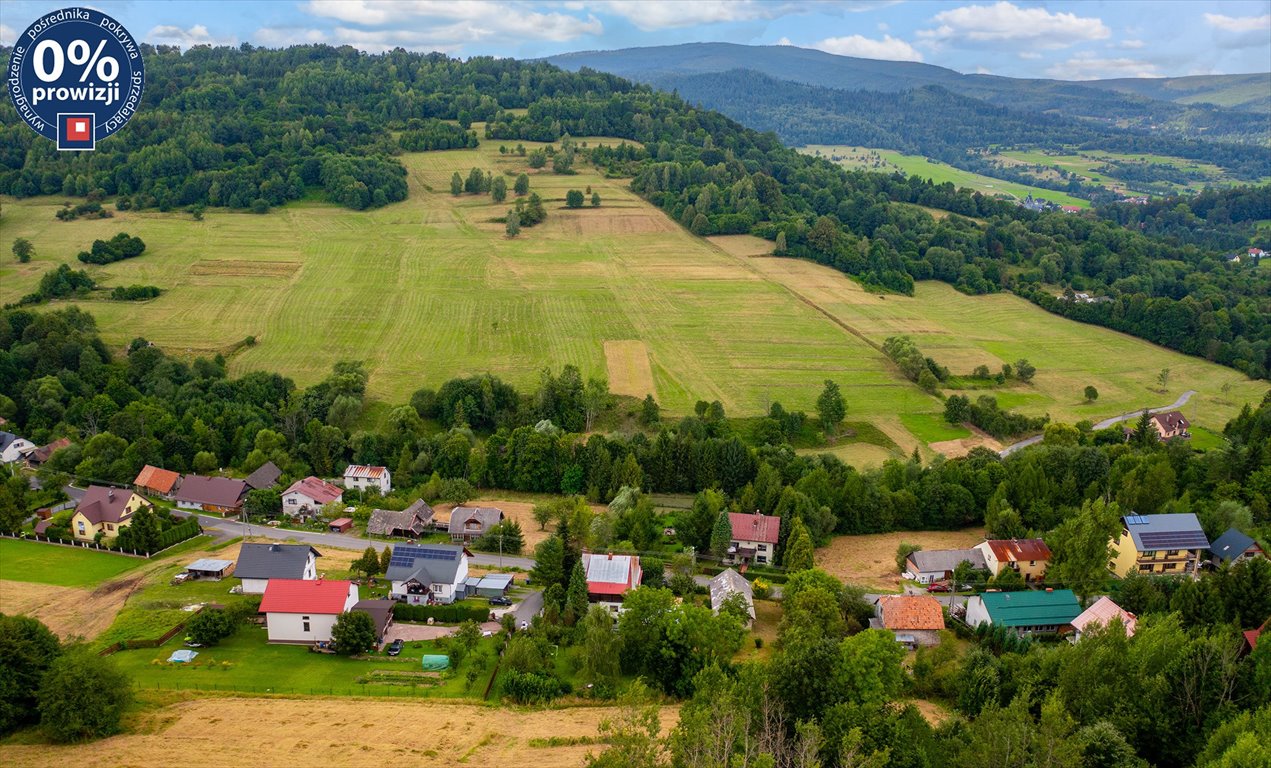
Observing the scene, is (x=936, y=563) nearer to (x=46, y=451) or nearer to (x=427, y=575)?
(x=427, y=575)

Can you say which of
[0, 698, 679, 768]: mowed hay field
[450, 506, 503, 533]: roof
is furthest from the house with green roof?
[450, 506, 503, 533]: roof

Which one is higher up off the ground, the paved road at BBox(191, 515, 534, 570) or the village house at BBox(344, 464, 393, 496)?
the village house at BBox(344, 464, 393, 496)

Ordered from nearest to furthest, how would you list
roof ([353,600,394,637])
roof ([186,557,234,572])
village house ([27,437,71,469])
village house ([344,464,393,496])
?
roof ([353,600,394,637]) < roof ([186,557,234,572]) < village house ([344,464,393,496]) < village house ([27,437,71,469])

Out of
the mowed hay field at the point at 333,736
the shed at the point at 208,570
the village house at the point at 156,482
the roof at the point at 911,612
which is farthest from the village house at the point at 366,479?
the roof at the point at 911,612

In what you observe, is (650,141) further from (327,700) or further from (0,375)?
(327,700)

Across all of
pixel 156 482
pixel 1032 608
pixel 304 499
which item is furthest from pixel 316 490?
pixel 1032 608

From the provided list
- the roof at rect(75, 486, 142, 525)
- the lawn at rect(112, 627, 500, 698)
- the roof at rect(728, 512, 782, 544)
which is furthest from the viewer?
the roof at rect(728, 512, 782, 544)

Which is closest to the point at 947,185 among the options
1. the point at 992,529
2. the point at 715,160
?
the point at 715,160

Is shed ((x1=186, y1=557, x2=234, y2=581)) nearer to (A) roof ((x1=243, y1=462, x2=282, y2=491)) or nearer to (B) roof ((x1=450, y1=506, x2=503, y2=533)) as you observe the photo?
(A) roof ((x1=243, y1=462, x2=282, y2=491))
